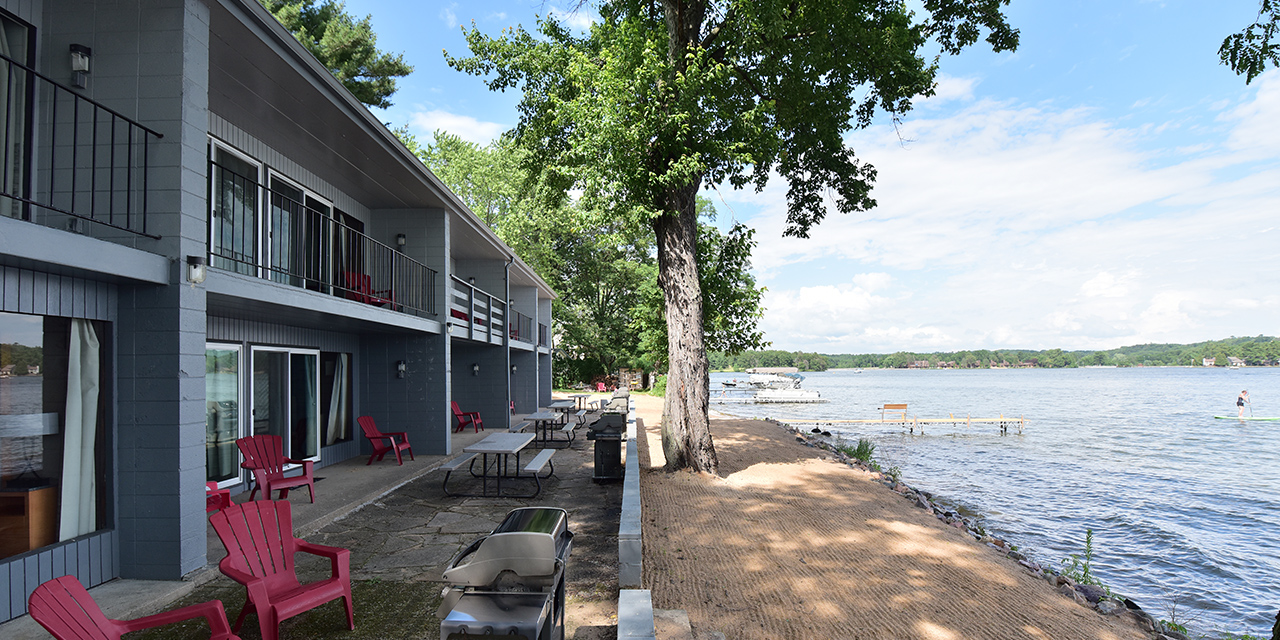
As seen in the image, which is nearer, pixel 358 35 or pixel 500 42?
pixel 500 42

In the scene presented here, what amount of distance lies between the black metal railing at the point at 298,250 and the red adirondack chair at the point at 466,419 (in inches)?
159

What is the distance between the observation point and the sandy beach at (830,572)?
16.9 ft

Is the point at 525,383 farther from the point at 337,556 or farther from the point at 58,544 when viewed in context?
the point at 337,556

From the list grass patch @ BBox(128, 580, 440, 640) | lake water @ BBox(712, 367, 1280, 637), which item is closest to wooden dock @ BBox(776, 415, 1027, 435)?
lake water @ BBox(712, 367, 1280, 637)

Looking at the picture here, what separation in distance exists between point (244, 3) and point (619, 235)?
288 inches

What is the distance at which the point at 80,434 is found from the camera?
476 centimetres

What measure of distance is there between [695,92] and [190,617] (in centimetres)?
951

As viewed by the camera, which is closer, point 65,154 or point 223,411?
point 65,154

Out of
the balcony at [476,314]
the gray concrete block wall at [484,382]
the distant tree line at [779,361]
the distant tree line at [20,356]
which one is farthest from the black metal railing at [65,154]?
the distant tree line at [779,361]

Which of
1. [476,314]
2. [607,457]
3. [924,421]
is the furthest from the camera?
[924,421]

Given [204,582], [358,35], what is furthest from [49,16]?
[358,35]

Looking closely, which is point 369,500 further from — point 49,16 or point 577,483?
point 49,16

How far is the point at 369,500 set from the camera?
7.87 metres

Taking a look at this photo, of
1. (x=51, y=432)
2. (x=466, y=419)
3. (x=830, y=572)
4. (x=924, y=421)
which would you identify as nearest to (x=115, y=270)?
(x=51, y=432)
